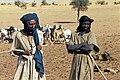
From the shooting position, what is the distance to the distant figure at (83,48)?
7375 millimetres

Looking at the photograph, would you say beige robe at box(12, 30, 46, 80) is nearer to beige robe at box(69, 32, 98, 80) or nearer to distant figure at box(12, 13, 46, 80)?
distant figure at box(12, 13, 46, 80)

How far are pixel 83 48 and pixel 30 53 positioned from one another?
102 centimetres

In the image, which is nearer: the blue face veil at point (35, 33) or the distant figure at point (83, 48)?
the blue face veil at point (35, 33)

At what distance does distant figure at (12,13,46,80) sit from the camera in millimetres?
6792

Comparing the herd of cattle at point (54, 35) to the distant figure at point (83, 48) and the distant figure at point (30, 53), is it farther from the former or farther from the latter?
the distant figure at point (30, 53)

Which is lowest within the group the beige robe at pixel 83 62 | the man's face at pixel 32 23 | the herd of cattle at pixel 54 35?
the herd of cattle at pixel 54 35

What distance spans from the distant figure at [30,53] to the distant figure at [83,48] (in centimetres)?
83

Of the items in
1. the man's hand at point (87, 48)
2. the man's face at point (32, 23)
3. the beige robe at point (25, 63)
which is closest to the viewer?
the man's face at point (32, 23)

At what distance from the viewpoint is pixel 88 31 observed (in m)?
7.45

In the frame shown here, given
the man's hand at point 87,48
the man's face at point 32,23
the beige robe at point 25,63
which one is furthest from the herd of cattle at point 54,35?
the man's face at point 32,23

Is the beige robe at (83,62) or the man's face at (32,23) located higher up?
the man's face at (32,23)

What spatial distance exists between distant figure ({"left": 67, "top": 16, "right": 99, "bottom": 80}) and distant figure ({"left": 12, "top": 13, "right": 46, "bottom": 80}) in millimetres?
832

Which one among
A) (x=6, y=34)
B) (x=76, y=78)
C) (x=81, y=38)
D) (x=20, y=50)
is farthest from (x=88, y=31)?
(x=6, y=34)

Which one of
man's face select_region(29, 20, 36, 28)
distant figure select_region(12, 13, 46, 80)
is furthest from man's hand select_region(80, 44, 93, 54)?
man's face select_region(29, 20, 36, 28)
